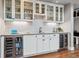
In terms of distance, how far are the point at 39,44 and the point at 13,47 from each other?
1.10 m

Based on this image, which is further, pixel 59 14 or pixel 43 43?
pixel 59 14

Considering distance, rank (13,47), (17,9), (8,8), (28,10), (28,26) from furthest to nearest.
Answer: (28,26), (28,10), (17,9), (8,8), (13,47)

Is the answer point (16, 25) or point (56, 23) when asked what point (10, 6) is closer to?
point (16, 25)

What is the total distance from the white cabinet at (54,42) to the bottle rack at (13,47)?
145 centimetres

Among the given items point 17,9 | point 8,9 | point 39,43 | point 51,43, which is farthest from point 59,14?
point 8,9

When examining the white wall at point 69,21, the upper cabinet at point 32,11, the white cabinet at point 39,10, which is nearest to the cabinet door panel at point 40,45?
the upper cabinet at point 32,11

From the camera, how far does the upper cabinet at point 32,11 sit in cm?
398

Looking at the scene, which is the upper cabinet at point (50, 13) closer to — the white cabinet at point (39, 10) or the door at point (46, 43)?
the white cabinet at point (39, 10)

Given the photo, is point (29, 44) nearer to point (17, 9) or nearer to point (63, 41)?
point (17, 9)

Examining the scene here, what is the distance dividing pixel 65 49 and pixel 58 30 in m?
1.04

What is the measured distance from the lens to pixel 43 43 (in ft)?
14.6

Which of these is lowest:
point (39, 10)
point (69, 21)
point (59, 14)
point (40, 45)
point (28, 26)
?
point (40, 45)

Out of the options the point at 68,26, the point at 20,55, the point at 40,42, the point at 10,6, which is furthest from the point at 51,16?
the point at 20,55

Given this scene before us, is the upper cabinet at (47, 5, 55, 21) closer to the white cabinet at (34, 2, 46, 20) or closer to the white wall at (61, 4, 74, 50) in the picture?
the white cabinet at (34, 2, 46, 20)
